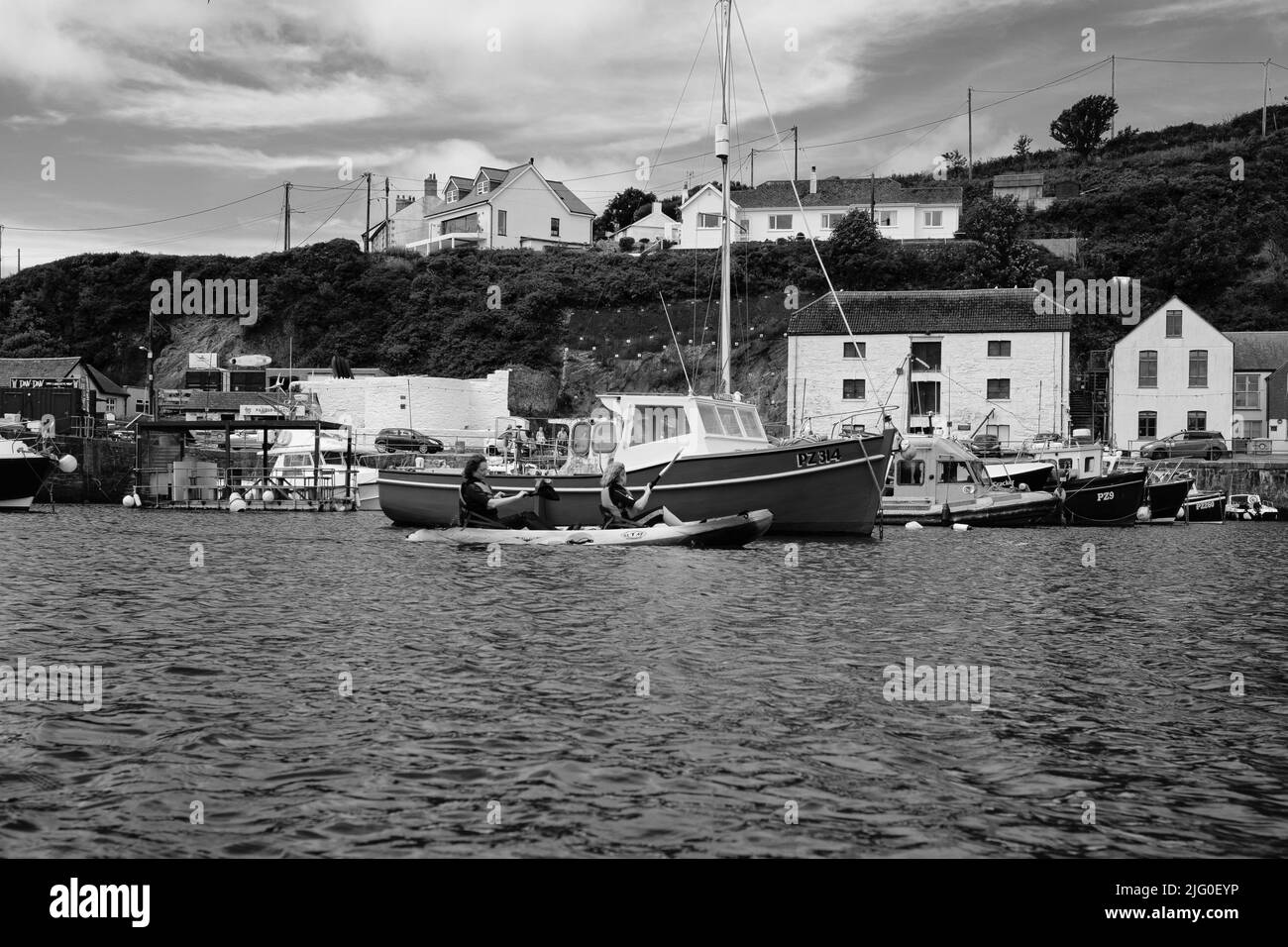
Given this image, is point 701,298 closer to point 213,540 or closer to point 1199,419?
point 1199,419

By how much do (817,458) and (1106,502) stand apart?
18.4 meters

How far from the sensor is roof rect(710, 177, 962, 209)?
284 feet

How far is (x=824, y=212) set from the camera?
8812 cm

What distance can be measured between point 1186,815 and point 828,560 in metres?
16.4

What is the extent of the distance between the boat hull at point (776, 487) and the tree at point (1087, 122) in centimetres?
11581

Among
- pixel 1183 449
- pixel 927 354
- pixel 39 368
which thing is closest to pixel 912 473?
pixel 927 354

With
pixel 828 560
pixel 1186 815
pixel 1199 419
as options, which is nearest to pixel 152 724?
pixel 1186 815

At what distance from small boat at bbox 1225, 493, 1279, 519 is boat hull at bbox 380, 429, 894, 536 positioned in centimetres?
2977

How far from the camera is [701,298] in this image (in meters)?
78.4

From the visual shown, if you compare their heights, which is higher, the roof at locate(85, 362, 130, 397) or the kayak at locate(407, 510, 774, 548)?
the roof at locate(85, 362, 130, 397)

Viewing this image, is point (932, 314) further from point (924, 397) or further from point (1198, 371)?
point (1198, 371)

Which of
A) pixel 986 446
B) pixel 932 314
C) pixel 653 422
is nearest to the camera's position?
pixel 653 422

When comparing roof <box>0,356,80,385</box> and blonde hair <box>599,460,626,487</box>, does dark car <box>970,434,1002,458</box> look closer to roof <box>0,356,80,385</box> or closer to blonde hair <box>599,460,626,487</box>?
blonde hair <box>599,460,626,487</box>

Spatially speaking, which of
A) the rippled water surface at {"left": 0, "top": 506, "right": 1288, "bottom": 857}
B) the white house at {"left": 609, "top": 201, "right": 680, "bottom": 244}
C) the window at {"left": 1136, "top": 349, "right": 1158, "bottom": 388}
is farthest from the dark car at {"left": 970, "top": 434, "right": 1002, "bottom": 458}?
the white house at {"left": 609, "top": 201, "right": 680, "bottom": 244}
